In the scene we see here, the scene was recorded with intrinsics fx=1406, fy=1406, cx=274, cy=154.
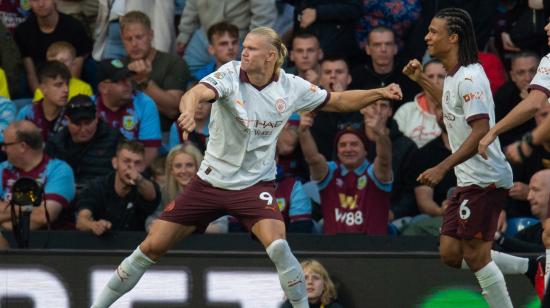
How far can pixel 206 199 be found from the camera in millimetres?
10023

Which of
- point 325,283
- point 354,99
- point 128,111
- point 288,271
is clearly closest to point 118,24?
point 128,111

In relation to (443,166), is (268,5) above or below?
above

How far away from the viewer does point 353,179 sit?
12.7m

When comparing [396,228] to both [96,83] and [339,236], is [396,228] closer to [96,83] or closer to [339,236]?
[339,236]

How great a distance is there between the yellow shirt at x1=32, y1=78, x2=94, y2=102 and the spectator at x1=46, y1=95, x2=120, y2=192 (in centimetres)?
94

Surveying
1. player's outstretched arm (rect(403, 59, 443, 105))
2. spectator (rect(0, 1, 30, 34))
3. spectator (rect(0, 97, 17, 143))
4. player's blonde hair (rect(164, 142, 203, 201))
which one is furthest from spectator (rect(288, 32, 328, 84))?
player's outstretched arm (rect(403, 59, 443, 105))

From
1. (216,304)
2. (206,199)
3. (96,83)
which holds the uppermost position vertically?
(96,83)

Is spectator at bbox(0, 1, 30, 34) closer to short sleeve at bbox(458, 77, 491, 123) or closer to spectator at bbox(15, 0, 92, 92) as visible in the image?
spectator at bbox(15, 0, 92, 92)

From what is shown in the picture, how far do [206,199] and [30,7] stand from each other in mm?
5979

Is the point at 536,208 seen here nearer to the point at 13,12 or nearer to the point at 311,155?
the point at 311,155

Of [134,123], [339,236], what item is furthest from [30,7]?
[339,236]

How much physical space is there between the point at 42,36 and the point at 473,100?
20.7 feet

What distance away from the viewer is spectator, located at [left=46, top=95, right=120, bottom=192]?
13156 mm

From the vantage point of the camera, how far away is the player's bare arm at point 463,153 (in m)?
9.80
